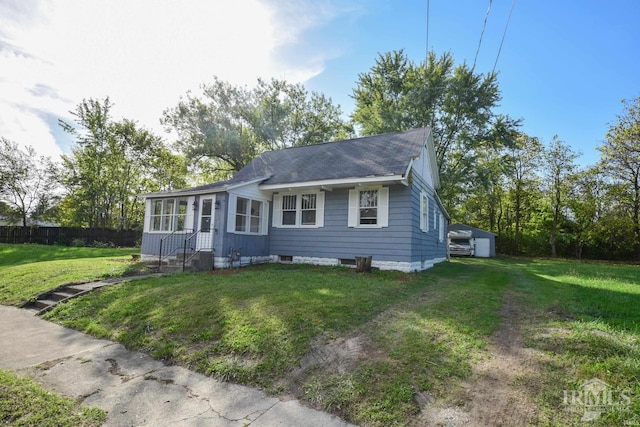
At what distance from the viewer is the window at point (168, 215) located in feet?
39.0

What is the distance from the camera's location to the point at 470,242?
965 inches

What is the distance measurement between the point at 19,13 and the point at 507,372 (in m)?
11.6

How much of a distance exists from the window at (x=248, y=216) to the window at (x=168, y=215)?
2.08m

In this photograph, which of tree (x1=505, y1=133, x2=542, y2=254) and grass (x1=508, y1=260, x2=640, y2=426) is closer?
grass (x1=508, y1=260, x2=640, y2=426)

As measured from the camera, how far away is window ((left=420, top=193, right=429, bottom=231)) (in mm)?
11589

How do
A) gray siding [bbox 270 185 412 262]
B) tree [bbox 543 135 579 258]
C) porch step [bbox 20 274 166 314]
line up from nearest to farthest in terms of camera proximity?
porch step [bbox 20 274 166 314]
gray siding [bbox 270 185 412 262]
tree [bbox 543 135 579 258]

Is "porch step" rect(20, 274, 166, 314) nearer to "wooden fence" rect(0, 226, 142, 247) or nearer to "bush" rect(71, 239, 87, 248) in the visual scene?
"wooden fence" rect(0, 226, 142, 247)

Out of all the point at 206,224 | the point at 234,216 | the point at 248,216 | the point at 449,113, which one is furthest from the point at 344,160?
the point at 449,113

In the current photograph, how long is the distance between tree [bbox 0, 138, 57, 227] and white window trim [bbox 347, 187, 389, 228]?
3056 centimetres

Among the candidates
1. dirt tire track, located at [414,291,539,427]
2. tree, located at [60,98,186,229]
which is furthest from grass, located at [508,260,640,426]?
tree, located at [60,98,186,229]

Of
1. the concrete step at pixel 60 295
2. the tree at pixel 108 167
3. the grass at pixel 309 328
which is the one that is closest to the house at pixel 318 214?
the grass at pixel 309 328

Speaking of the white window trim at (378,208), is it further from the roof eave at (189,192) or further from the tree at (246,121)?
the tree at (246,121)

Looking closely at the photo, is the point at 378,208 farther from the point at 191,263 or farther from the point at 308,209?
the point at 191,263

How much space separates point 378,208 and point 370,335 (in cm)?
667
